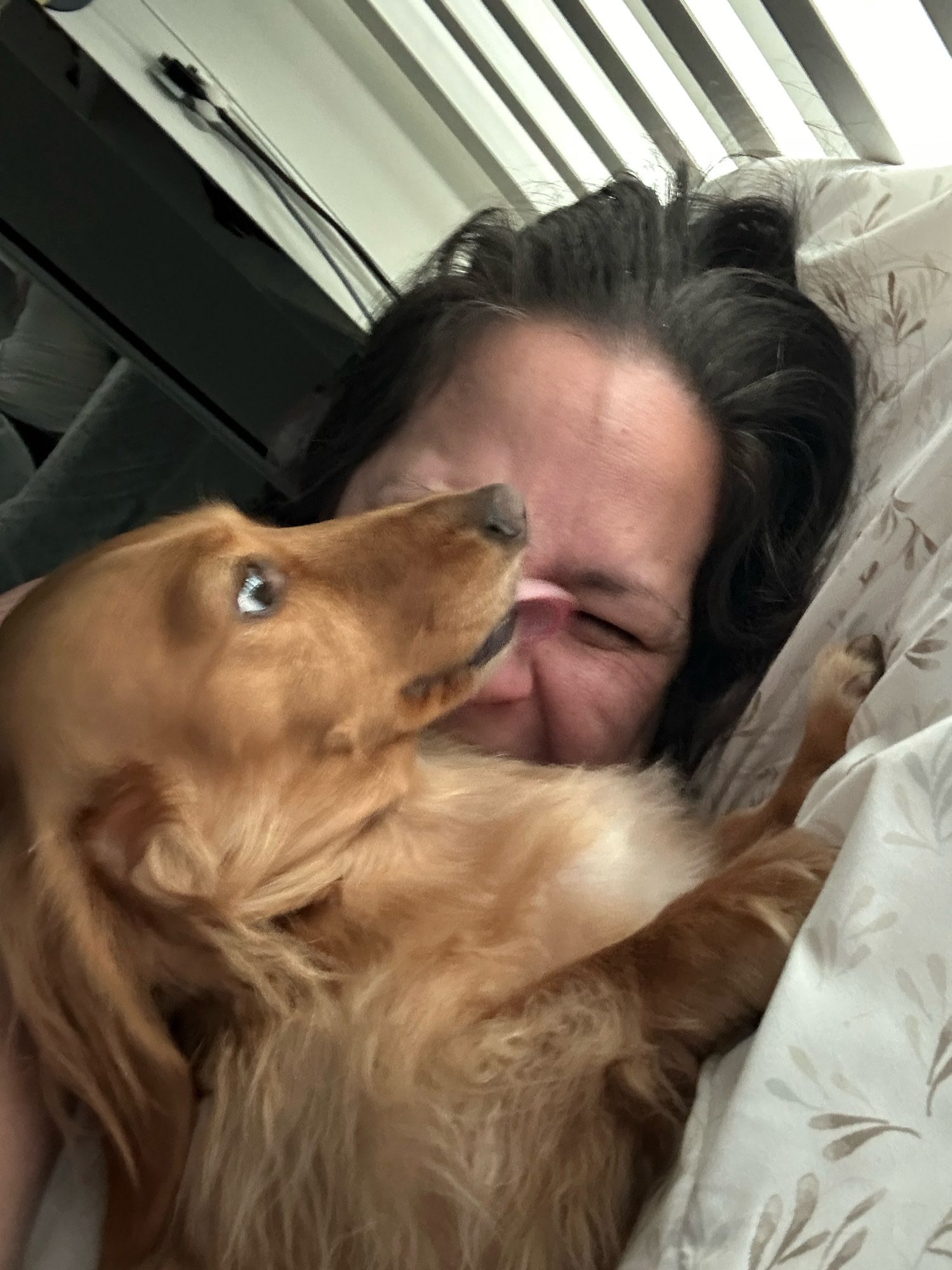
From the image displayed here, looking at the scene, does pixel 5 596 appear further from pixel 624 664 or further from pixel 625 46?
pixel 625 46

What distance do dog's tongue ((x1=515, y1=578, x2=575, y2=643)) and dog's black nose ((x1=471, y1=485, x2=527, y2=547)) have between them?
4.4 inches

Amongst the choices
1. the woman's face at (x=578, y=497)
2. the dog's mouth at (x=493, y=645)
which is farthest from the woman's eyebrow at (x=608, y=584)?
the dog's mouth at (x=493, y=645)

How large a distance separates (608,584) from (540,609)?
8 centimetres

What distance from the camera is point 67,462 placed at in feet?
7.09

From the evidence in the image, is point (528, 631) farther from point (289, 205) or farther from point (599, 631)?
point (289, 205)

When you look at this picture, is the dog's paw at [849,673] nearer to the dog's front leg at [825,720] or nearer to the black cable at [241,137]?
the dog's front leg at [825,720]

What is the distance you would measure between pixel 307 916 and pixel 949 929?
55 centimetres

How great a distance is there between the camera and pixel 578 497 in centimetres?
107

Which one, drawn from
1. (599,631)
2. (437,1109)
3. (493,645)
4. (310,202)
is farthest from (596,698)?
(310,202)

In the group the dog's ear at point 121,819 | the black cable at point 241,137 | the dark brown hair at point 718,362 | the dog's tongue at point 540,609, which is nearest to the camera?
the dog's ear at point 121,819

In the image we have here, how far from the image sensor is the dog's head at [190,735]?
0.79m

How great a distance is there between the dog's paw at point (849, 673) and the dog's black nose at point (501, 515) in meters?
0.30

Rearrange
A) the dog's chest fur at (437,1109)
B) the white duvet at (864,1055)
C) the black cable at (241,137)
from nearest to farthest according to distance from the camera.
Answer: the white duvet at (864,1055) → the dog's chest fur at (437,1109) → the black cable at (241,137)

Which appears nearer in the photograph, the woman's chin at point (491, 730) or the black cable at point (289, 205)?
the woman's chin at point (491, 730)
